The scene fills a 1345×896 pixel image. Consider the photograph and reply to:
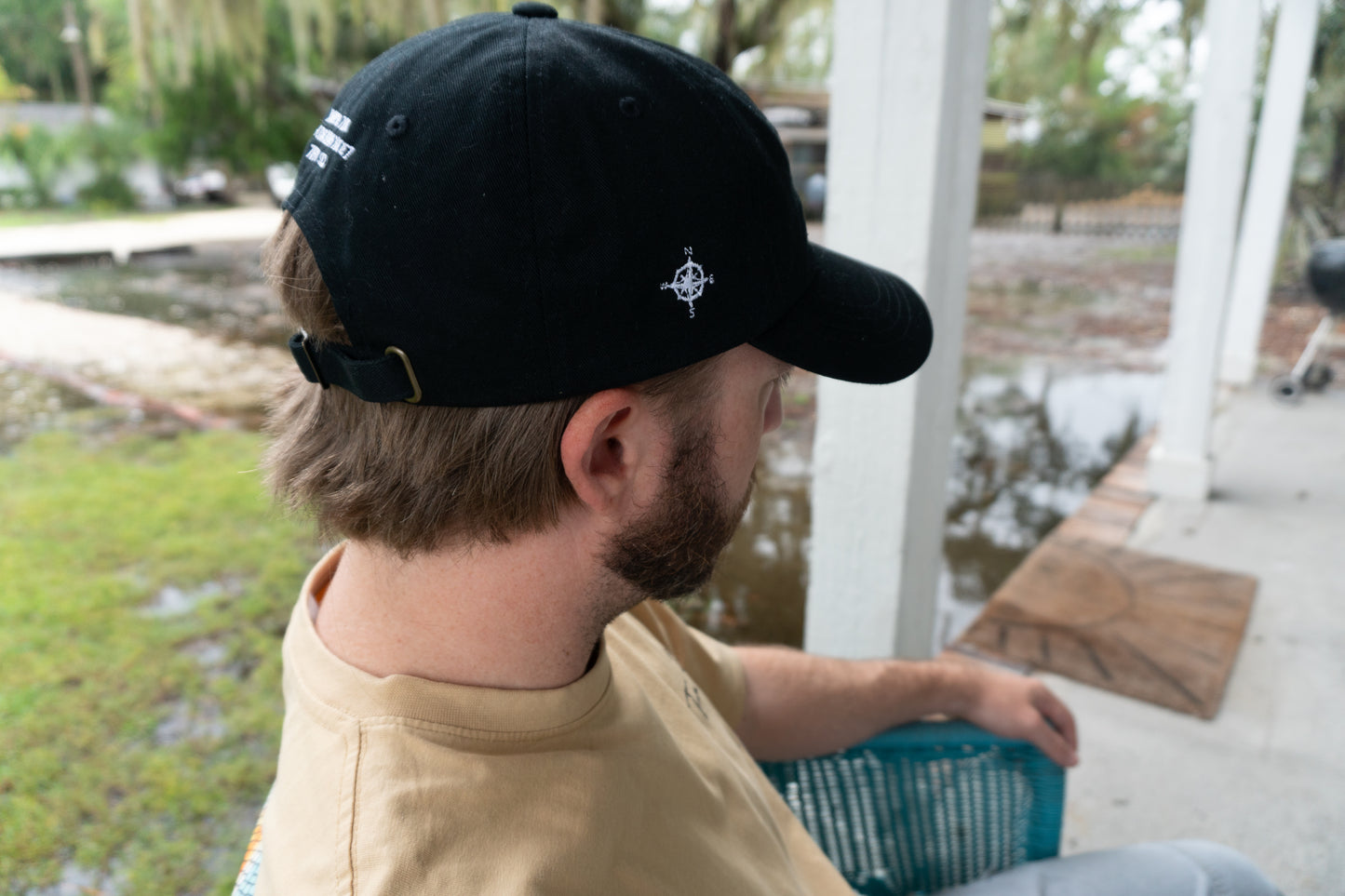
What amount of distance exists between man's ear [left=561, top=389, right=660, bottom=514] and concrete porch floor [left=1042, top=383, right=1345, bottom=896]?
59.5 inches

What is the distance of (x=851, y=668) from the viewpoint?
1.20 m

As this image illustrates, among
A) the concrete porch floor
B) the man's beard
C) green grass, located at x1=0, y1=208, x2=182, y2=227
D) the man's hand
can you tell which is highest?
A: the man's beard

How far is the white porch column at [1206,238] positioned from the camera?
9.61 ft

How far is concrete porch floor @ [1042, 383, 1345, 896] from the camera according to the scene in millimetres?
1767

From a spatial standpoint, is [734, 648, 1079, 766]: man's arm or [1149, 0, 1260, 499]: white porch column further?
[1149, 0, 1260, 499]: white porch column

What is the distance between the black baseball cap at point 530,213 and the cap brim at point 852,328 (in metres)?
0.07

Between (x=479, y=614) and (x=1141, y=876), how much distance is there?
0.89m

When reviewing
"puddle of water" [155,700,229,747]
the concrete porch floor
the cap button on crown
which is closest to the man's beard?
the cap button on crown

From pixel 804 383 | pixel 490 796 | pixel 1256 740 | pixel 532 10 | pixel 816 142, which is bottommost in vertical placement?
pixel 804 383

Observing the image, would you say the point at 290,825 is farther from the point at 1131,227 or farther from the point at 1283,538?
the point at 1131,227

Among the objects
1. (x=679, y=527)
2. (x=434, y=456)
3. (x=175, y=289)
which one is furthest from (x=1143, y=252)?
(x=434, y=456)

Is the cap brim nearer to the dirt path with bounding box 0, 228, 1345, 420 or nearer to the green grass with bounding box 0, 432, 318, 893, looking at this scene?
the green grass with bounding box 0, 432, 318, 893

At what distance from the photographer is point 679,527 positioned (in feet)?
2.47

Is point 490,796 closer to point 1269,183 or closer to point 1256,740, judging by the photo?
point 1256,740
